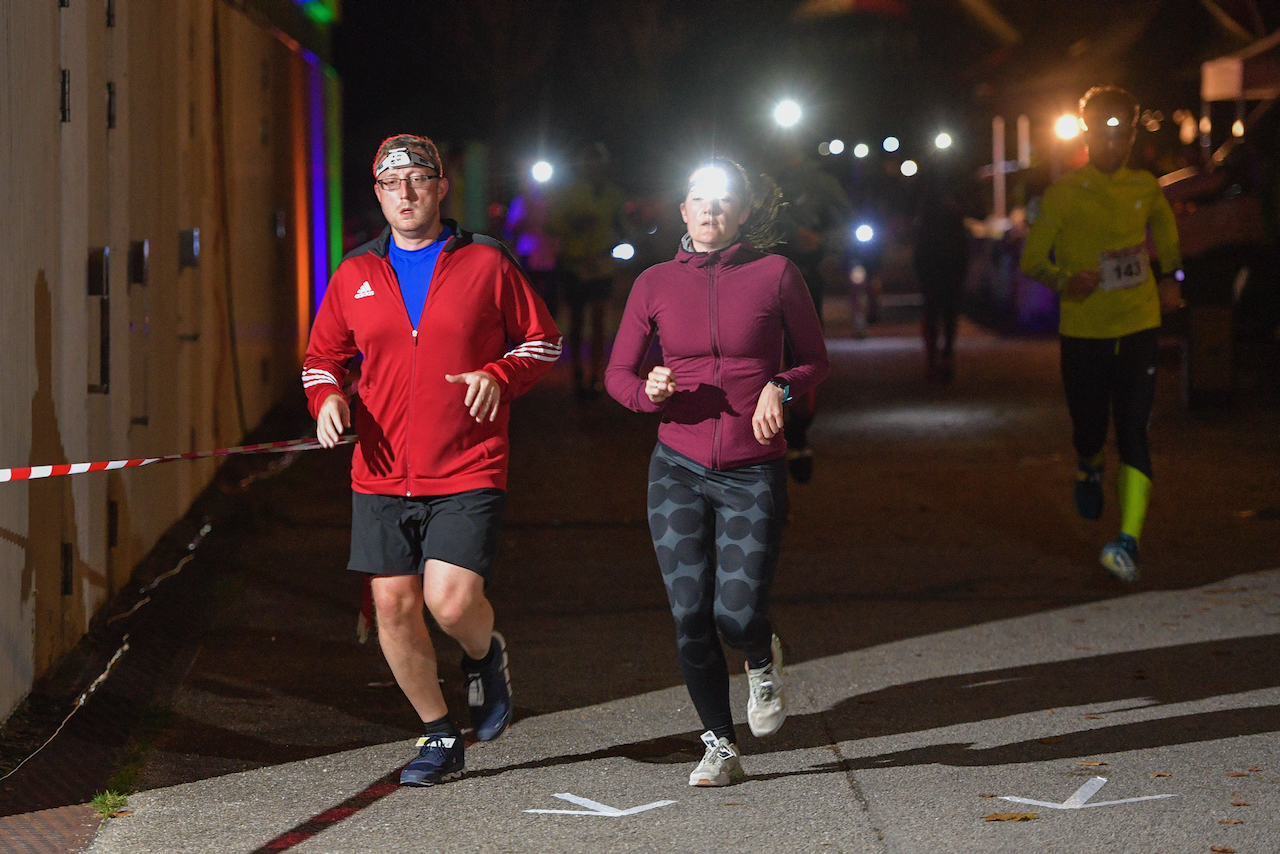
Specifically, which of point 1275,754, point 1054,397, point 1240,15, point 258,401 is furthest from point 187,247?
point 1240,15

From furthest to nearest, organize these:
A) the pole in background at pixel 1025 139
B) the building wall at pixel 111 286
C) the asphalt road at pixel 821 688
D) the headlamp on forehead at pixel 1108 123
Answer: the pole in background at pixel 1025 139 → the headlamp on forehead at pixel 1108 123 → the building wall at pixel 111 286 → the asphalt road at pixel 821 688

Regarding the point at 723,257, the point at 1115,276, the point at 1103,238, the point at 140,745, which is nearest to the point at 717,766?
the point at 723,257

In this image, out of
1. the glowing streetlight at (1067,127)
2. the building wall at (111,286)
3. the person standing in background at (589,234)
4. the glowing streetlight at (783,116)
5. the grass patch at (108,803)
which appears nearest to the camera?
the grass patch at (108,803)

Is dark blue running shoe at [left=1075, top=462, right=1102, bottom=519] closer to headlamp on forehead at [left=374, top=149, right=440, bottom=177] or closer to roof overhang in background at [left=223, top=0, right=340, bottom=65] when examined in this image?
headlamp on forehead at [left=374, top=149, right=440, bottom=177]

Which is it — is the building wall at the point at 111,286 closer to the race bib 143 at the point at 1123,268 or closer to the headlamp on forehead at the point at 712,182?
the headlamp on forehead at the point at 712,182

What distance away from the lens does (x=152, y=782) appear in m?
5.50

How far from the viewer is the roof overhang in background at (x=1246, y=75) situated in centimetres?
1989

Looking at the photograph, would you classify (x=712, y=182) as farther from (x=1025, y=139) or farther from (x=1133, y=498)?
(x=1025, y=139)

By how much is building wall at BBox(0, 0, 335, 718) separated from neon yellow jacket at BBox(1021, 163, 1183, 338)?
413cm

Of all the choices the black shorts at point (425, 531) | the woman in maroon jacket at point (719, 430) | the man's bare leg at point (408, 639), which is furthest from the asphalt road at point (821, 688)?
the black shorts at point (425, 531)

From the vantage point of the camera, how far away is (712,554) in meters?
5.52

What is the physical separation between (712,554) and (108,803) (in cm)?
187

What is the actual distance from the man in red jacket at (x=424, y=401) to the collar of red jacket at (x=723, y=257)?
500 mm

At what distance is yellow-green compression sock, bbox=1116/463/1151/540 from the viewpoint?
841 cm
